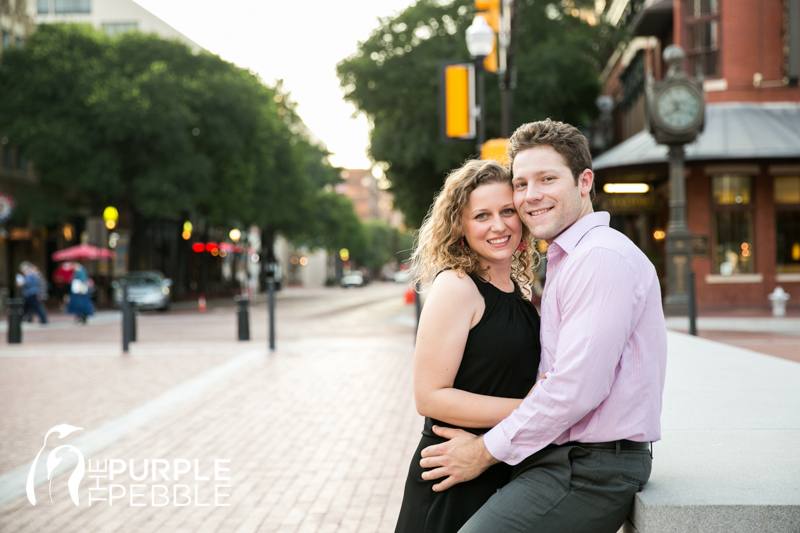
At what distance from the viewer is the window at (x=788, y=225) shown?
22.3 metres

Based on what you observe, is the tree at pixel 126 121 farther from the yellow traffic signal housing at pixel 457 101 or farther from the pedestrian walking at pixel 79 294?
the yellow traffic signal housing at pixel 457 101

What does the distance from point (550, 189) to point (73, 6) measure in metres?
58.2

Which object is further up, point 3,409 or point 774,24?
point 774,24

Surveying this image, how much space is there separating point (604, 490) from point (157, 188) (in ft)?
107

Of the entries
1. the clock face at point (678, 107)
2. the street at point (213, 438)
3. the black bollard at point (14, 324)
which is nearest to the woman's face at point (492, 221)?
the street at point (213, 438)

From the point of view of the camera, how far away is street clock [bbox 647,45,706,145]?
17828 millimetres

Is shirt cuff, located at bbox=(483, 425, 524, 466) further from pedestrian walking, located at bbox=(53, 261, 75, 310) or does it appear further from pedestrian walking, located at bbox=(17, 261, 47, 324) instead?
pedestrian walking, located at bbox=(53, 261, 75, 310)

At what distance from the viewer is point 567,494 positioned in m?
2.21

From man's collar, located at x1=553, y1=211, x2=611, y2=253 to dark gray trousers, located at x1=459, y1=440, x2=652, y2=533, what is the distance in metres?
0.58

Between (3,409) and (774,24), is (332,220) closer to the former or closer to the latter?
(774,24)

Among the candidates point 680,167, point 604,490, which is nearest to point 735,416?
point 604,490

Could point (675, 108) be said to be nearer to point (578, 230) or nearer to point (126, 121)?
point (578, 230)

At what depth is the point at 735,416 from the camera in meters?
3.85

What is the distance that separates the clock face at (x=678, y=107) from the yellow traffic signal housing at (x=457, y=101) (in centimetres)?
934
